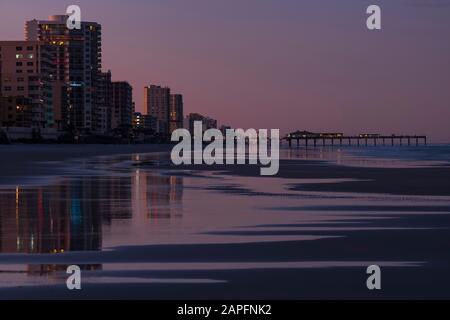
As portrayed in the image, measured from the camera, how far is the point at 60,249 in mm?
14492

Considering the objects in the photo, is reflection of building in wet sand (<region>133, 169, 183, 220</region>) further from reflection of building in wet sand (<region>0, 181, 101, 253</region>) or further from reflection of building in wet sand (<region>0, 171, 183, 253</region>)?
reflection of building in wet sand (<region>0, 181, 101, 253</region>)

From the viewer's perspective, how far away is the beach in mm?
10984

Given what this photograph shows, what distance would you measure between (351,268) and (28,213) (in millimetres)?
11242

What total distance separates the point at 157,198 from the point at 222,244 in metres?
11.6

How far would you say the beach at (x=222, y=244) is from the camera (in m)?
11.0

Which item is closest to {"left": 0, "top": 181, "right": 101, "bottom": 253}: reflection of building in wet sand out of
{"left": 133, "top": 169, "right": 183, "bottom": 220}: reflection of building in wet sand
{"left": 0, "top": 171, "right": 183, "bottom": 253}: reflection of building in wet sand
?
{"left": 0, "top": 171, "right": 183, "bottom": 253}: reflection of building in wet sand

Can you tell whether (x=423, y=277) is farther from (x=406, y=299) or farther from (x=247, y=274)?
(x=247, y=274)

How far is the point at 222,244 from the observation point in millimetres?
15516

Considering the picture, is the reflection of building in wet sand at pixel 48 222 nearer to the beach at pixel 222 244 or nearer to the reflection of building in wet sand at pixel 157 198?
the beach at pixel 222 244

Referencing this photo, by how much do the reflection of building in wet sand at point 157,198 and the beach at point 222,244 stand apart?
0.19ft

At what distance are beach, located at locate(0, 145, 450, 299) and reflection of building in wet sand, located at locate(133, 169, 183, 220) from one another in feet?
0.19

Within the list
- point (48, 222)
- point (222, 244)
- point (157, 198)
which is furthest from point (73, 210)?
point (222, 244)

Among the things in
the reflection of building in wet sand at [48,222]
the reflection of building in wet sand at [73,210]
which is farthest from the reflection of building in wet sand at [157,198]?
the reflection of building in wet sand at [48,222]

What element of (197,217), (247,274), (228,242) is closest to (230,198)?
(197,217)
